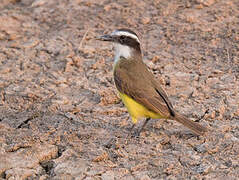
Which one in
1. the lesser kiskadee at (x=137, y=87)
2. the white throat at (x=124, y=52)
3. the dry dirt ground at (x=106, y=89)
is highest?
the white throat at (x=124, y=52)

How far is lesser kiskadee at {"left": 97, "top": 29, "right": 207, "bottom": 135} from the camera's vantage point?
18.7 feet

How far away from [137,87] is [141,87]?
0.05 metres

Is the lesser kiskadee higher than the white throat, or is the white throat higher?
the white throat

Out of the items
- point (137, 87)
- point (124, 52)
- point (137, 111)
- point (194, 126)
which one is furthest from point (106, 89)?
point (194, 126)

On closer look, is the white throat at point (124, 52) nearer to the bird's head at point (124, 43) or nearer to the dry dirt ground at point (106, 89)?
the bird's head at point (124, 43)

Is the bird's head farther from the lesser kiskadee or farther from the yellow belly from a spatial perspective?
the yellow belly

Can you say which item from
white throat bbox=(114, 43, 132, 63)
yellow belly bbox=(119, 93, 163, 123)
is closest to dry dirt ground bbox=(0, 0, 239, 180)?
yellow belly bbox=(119, 93, 163, 123)

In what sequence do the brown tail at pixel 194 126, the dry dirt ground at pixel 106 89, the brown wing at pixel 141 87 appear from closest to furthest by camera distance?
the dry dirt ground at pixel 106 89 < the brown tail at pixel 194 126 < the brown wing at pixel 141 87

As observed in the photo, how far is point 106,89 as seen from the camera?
6930mm

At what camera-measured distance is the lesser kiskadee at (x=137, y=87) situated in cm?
570

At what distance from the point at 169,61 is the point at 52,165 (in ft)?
10.1

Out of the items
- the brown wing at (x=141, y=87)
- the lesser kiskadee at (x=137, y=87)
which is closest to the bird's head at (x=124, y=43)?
the lesser kiskadee at (x=137, y=87)

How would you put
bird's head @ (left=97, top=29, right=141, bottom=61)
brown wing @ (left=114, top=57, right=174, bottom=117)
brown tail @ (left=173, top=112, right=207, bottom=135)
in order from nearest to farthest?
brown tail @ (left=173, top=112, right=207, bottom=135)
brown wing @ (left=114, top=57, right=174, bottom=117)
bird's head @ (left=97, top=29, right=141, bottom=61)

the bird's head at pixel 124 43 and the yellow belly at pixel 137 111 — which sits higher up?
the bird's head at pixel 124 43
